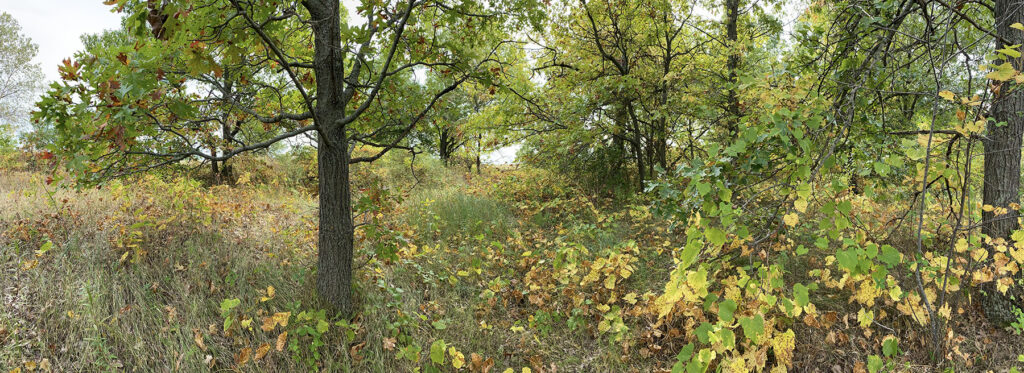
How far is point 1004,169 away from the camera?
10.0ft

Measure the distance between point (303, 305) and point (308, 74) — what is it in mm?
1990

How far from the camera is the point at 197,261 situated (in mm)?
3814

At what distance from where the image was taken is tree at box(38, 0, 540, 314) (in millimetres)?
1864

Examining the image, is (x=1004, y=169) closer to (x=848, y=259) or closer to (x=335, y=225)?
(x=848, y=259)

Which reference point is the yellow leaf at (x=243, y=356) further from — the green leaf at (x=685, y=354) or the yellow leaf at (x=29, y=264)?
the green leaf at (x=685, y=354)

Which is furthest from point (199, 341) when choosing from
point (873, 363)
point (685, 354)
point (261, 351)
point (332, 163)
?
point (873, 363)

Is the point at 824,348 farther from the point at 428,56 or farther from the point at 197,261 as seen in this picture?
the point at 197,261

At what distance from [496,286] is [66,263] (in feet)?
12.8

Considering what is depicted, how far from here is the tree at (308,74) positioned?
6.12 feet

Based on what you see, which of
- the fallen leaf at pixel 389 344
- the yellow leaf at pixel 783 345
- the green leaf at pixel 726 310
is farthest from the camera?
the fallen leaf at pixel 389 344

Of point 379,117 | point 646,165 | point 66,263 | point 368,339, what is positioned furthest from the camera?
point 646,165

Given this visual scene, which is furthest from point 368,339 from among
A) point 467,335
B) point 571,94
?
point 571,94

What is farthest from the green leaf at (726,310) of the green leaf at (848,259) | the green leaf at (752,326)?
the green leaf at (848,259)

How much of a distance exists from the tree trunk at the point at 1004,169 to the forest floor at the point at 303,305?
16cm
